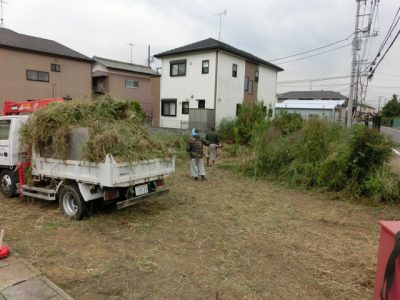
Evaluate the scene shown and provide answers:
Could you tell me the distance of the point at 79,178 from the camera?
15.8 feet

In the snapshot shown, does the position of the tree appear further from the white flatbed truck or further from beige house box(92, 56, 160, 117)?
the white flatbed truck

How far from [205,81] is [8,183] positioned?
15.9 m

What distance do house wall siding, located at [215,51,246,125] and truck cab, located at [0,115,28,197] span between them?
590 inches

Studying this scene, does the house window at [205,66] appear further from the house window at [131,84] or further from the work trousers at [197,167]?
the work trousers at [197,167]

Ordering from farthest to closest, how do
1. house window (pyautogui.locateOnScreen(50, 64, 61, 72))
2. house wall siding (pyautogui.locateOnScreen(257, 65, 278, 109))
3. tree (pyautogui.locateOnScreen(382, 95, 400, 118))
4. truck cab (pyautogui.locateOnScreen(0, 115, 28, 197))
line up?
tree (pyautogui.locateOnScreen(382, 95, 400, 118))
house wall siding (pyautogui.locateOnScreen(257, 65, 278, 109))
house window (pyautogui.locateOnScreen(50, 64, 61, 72))
truck cab (pyautogui.locateOnScreen(0, 115, 28, 197))

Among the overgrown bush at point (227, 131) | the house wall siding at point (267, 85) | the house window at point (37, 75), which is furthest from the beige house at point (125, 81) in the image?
the house wall siding at point (267, 85)

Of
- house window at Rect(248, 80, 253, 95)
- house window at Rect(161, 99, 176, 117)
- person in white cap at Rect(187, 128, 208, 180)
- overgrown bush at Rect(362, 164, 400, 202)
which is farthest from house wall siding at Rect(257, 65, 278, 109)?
overgrown bush at Rect(362, 164, 400, 202)

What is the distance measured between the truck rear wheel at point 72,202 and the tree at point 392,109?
220 feet

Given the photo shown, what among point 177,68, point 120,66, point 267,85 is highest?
point 120,66

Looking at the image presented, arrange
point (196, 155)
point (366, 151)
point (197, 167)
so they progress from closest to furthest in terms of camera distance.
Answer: point (366, 151), point (196, 155), point (197, 167)

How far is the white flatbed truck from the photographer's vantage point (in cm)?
458

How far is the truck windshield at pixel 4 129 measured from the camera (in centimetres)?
607

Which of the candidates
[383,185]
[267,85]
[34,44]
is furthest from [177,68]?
[383,185]

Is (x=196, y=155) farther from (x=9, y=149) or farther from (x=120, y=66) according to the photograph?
(x=120, y=66)
